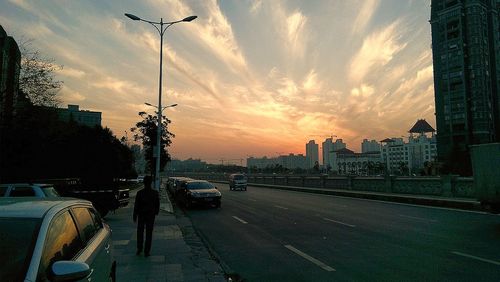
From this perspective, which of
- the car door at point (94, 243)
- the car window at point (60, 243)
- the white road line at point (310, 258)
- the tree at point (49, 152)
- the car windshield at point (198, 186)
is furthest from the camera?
the car windshield at point (198, 186)

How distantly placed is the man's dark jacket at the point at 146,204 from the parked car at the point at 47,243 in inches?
194

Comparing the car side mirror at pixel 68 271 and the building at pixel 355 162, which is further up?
the building at pixel 355 162

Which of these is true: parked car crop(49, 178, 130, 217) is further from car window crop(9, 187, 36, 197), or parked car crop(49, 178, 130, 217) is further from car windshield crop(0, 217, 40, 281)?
car windshield crop(0, 217, 40, 281)

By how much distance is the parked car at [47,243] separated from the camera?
3016 millimetres

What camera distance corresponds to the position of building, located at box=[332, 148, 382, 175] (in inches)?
5262

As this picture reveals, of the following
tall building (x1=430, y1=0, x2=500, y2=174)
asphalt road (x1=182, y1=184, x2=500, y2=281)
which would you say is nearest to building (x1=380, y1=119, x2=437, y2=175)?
tall building (x1=430, y1=0, x2=500, y2=174)

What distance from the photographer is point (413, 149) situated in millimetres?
150750

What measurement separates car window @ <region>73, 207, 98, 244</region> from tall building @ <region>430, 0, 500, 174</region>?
11711cm

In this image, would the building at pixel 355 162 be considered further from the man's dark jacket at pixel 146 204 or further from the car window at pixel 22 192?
the man's dark jacket at pixel 146 204

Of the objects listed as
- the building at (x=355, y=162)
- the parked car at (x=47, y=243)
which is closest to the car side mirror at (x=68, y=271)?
the parked car at (x=47, y=243)

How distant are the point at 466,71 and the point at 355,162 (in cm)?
4520

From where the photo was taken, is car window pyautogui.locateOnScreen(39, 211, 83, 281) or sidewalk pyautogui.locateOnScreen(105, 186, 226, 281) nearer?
car window pyautogui.locateOnScreen(39, 211, 83, 281)

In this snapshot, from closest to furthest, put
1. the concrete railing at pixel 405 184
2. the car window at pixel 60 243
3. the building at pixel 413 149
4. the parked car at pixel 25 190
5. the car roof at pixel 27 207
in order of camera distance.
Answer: the car window at pixel 60 243 < the car roof at pixel 27 207 < the parked car at pixel 25 190 < the concrete railing at pixel 405 184 < the building at pixel 413 149

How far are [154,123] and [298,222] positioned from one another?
29.2 m
